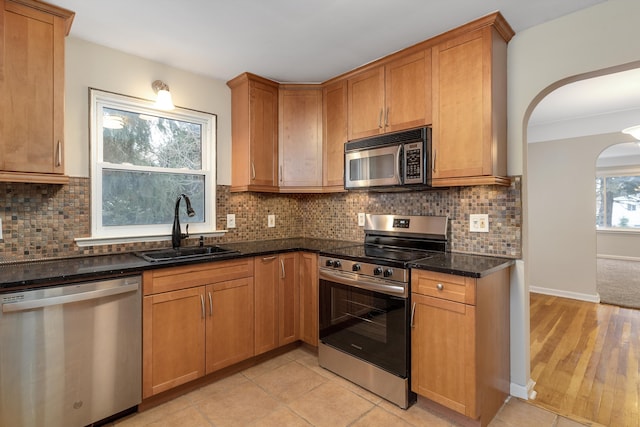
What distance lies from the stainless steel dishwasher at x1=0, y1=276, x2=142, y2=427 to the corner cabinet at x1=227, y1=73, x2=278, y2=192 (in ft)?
4.42

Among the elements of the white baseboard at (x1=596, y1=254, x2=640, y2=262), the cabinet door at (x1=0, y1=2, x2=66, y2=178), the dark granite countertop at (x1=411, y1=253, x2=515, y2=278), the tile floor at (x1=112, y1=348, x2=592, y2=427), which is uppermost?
the cabinet door at (x1=0, y1=2, x2=66, y2=178)

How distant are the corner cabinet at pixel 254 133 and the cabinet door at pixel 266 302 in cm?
73

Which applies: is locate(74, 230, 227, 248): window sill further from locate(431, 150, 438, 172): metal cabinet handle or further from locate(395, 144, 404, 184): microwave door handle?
locate(431, 150, 438, 172): metal cabinet handle

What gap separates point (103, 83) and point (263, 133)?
48.6 inches

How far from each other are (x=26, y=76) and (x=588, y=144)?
561 centimetres

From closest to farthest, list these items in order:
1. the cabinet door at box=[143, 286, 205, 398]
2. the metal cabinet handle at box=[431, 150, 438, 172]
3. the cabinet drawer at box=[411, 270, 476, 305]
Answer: the cabinet drawer at box=[411, 270, 476, 305]
the cabinet door at box=[143, 286, 205, 398]
the metal cabinet handle at box=[431, 150, 438, 172]

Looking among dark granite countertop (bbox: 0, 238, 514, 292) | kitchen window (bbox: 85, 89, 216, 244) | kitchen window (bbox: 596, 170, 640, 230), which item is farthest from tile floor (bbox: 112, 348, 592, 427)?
kitchen window (bbox: 596, 170, 640, 230)

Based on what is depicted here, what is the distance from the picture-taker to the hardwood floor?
6.63 ft

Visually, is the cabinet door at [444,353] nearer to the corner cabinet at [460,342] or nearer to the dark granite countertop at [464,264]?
the corner cabinet at [460,342]

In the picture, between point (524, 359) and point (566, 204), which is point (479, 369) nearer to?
point (524, 359)

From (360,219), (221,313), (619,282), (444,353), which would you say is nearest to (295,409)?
(221,313)

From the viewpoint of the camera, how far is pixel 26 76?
1.81 m

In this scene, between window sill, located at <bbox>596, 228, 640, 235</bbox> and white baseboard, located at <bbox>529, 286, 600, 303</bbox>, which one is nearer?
white baseboard, located at <bbox>529, 286, 600, 303</bbox>

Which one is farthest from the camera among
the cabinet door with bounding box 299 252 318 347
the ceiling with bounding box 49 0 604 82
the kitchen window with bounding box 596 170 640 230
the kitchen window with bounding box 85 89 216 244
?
the kitchen window with bounding box 596 170 640 230
